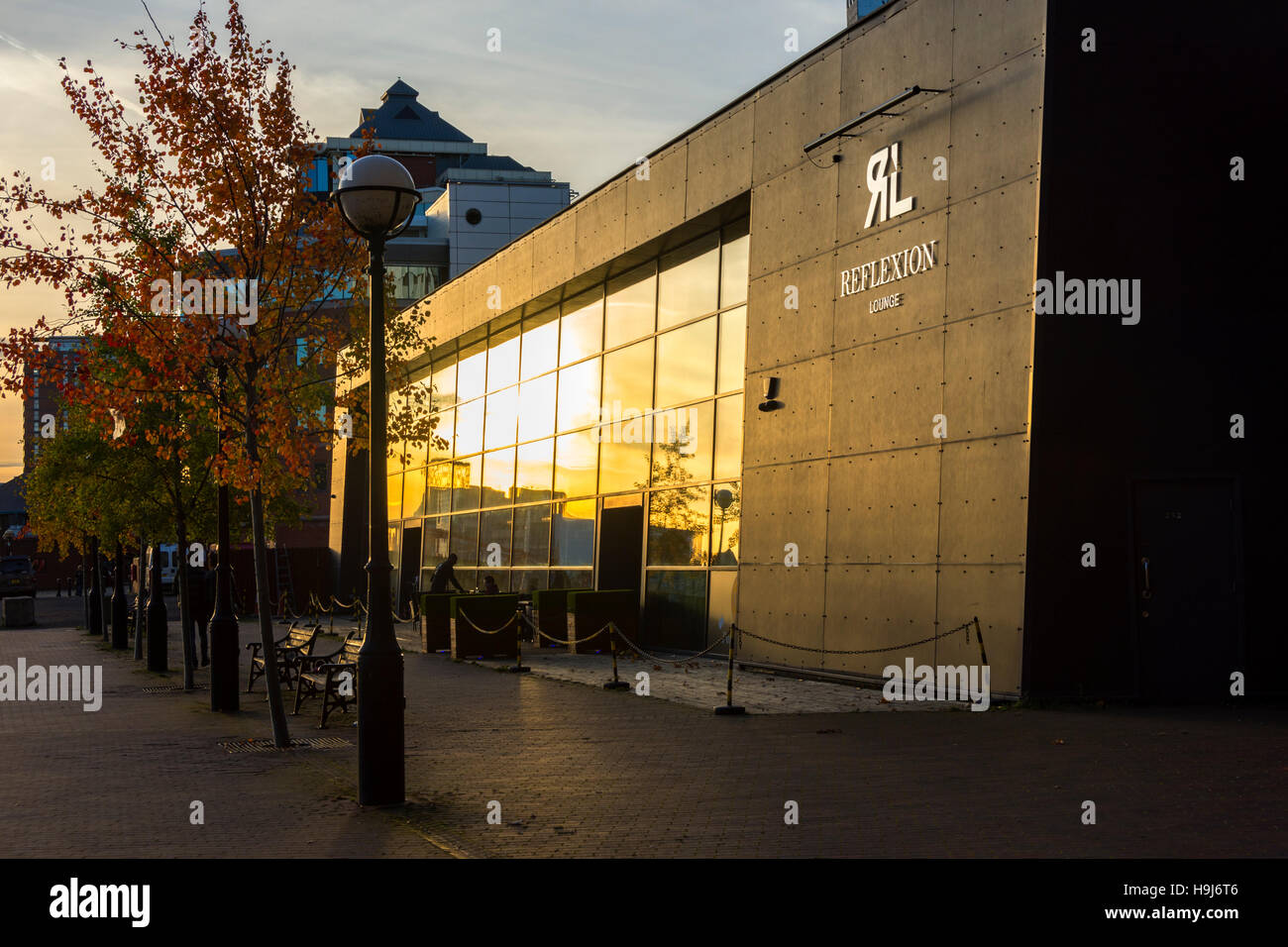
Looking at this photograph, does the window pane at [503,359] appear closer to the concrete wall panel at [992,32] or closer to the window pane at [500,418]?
A: the window pane at [500,418]

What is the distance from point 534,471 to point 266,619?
15224mm

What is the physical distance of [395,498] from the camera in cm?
3981

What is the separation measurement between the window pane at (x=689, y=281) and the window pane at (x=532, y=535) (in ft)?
21.4

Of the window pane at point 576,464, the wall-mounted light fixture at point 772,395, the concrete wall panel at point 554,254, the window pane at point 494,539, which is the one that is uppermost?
the concrete wall panel at point 554,254

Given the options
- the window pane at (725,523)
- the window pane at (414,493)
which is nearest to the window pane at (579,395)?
the window pane at (725,523)

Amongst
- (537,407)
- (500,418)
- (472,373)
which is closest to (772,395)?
(537,407)

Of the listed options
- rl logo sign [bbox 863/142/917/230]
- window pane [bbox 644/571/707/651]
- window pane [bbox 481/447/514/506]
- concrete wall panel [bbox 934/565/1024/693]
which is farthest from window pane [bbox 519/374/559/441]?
concrete wall panel [bbox 934/565/1024/693]

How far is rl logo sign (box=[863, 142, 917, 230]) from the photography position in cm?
1596

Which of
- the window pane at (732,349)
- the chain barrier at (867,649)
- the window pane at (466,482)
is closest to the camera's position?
the chain barrier at (867,649)

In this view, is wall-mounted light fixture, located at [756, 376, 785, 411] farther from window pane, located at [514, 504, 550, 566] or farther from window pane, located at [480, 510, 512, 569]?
window pane, located at [480, 510, 512, 569]

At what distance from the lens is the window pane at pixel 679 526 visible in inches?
830

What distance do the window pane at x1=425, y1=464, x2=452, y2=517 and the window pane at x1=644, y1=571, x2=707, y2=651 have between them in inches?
528
